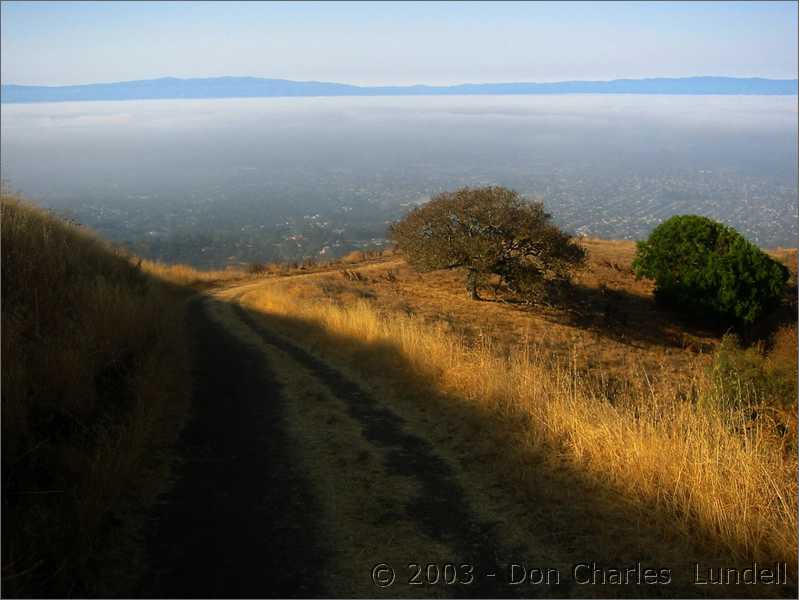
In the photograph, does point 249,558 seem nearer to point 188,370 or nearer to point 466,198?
point 188,370

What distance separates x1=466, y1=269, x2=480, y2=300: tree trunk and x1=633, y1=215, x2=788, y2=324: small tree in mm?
8124

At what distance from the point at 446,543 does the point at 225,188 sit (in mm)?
97501

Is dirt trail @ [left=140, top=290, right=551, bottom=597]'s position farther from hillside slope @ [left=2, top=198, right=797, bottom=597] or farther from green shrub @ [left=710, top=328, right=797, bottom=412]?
green shrub @ [left=710, top=328, right=797, bottom=412]

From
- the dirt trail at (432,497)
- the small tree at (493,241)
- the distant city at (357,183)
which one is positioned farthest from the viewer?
the distant city at (357,183)

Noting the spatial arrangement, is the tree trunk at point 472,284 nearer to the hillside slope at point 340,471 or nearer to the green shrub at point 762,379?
the green shrub at point 762,379

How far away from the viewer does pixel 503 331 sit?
16359 millimetres

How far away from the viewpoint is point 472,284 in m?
20.6

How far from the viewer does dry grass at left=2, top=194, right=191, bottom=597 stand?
3.71m

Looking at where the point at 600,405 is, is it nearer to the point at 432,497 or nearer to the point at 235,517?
the point at 432,497

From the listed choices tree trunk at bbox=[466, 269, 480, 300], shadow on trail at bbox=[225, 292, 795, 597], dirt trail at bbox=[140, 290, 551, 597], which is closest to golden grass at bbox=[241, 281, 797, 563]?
Answer: shadow on trail at bbox=[225, 292, 795, 597]

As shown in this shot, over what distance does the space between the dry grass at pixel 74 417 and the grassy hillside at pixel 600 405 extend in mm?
3100

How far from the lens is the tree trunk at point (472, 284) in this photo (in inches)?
804

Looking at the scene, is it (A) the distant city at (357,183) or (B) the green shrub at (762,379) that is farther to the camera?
(A) the distant city at (357,183)

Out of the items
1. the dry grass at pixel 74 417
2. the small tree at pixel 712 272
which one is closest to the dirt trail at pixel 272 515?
the dry grass at pixel 74 417
